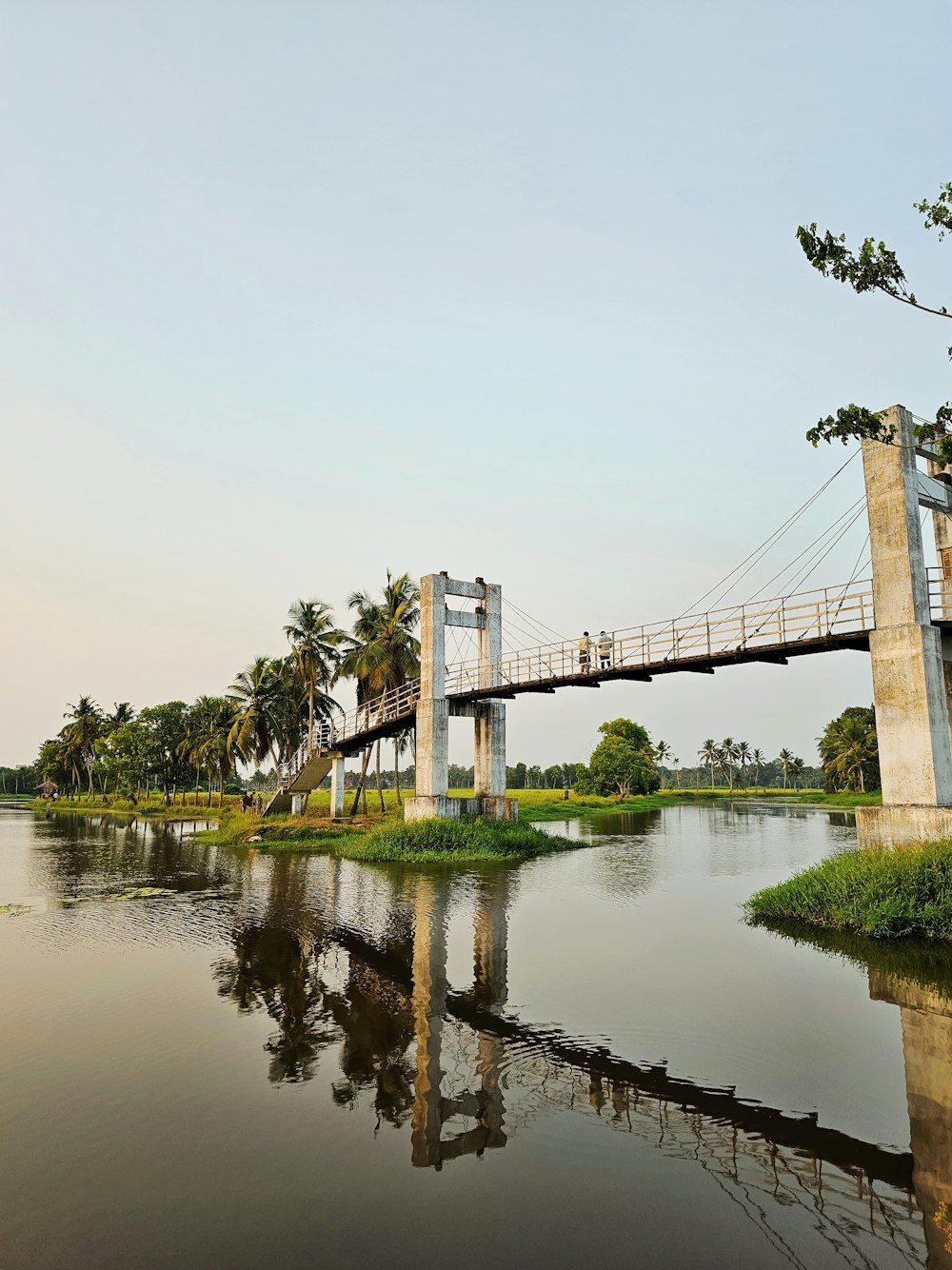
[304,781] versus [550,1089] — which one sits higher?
[304,781]

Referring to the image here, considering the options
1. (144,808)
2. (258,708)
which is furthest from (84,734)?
(258,708)

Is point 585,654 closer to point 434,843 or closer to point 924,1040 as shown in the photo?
point 434,843

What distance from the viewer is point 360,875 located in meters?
24.2

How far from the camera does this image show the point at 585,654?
26.7m

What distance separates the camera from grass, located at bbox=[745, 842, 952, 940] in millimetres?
14359

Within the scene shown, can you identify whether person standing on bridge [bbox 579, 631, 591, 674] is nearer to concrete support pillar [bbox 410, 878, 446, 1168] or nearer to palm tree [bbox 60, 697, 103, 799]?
concrete support pillar [bbox 410, 878, 446, 1168]

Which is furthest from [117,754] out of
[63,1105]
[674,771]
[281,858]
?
[674,771]

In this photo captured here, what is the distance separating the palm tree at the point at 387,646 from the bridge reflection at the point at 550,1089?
27434 mm

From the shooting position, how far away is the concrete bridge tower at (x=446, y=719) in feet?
102

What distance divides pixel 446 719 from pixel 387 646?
35.3 feet

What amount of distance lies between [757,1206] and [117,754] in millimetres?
75367

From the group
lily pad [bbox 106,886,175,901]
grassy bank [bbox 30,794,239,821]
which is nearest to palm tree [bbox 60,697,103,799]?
grassy bank [bbox 30,794,239,821]

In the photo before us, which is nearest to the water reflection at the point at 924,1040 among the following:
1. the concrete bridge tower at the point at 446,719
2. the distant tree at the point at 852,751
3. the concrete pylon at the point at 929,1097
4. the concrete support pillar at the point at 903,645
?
the concrete pylon at the point at 929,1097

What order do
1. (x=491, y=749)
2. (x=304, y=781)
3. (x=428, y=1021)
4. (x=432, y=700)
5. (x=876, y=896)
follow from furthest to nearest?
(x=304, y=781)
(x=491, y=749)
(x=432, y=700)
(x=876, y=896)
(x=428, y=1021)
